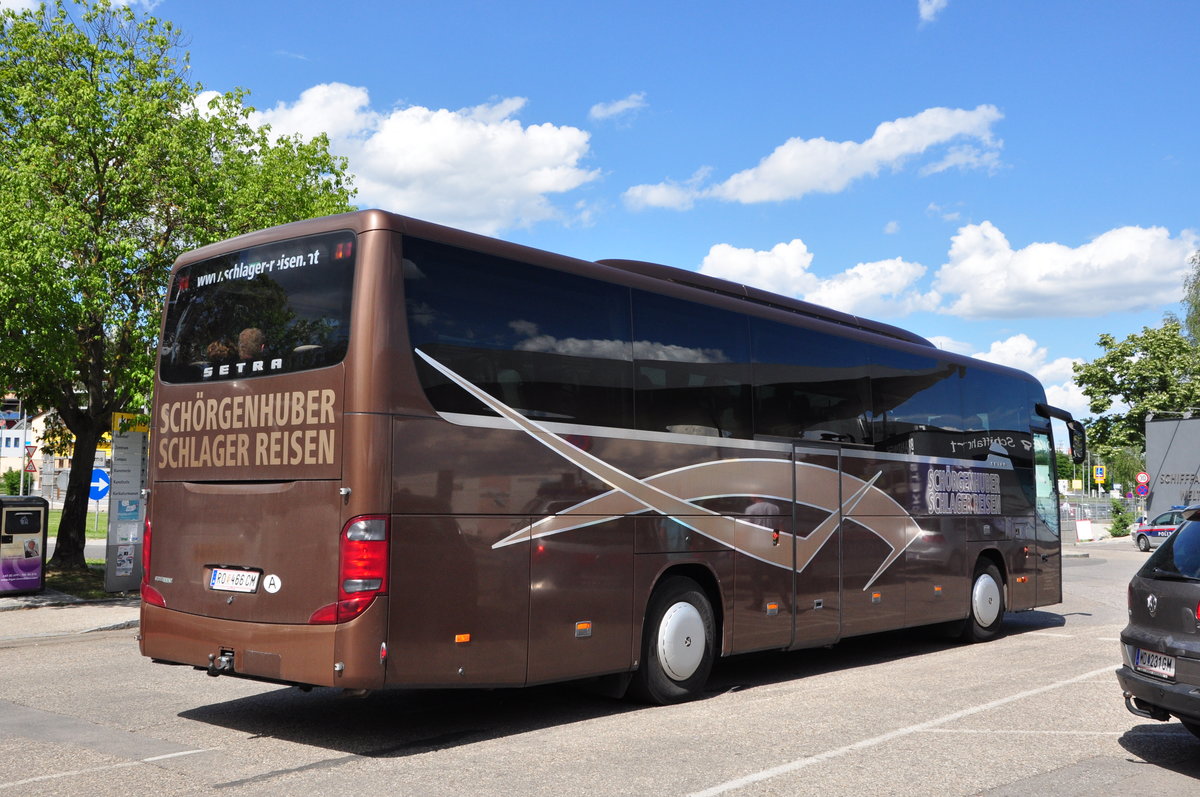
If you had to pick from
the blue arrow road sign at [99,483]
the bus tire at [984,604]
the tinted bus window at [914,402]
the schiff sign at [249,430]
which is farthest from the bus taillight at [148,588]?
the blue arrow road sign at [99,483]

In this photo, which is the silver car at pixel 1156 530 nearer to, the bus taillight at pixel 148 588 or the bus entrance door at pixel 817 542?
the bus entrance door at pixel 817 542

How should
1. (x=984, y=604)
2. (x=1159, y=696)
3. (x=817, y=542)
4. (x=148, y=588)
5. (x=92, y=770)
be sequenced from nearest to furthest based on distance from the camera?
(x=92, y=770)
(x=1159, y=696)
(x=148, y=588)
(x=817, y=542)
(x=984, y=604)

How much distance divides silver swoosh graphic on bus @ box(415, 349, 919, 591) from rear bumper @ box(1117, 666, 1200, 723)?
3.43 m

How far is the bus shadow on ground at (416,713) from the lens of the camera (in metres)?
7.61

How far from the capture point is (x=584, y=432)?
8.29 m

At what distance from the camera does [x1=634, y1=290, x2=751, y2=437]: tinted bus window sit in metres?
8.98

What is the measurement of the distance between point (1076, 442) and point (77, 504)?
16.9 meters

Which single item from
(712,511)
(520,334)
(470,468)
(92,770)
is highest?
(520,334)

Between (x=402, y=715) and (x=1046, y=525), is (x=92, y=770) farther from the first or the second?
(x=1046, y=525)

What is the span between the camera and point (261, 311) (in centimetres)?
777

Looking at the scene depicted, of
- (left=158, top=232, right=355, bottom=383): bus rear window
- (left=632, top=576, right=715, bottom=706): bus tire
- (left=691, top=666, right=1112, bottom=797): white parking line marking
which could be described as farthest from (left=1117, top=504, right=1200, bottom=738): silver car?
(left=158, top=232, right=355, bottom=383): bus rear window

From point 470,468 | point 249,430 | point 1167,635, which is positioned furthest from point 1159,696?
point 249,430

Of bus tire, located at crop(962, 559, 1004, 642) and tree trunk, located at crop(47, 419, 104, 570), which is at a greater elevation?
tree trunk, located at crop(47, 419, 104, 570)

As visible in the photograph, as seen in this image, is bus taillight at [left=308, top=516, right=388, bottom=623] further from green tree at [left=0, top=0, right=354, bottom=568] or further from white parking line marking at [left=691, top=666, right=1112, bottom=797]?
green tree at [left=0, top=0, right=354, bottom=568]
